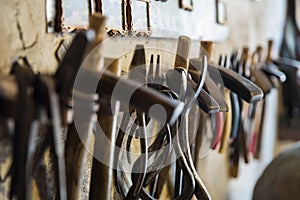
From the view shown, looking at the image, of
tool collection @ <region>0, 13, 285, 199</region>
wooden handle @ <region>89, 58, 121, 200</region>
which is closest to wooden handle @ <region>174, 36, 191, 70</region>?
tool collection @ <region>0, 13, 285, 199</region>

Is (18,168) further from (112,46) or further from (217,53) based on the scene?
(217,53)

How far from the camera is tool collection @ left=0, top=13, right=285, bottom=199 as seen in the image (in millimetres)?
446

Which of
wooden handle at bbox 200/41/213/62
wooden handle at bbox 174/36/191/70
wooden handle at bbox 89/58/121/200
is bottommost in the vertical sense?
wooden handle at bbox 89/58/121/200

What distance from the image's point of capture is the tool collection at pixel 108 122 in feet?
1.46

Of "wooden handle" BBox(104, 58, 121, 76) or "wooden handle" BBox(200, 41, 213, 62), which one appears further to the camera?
"wooden handle" BBox(200, 41, 213, 62)

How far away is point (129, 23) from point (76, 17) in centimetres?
13

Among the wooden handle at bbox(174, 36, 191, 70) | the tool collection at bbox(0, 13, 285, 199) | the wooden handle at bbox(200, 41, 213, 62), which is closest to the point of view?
the tool collection at bbox(0, 13, 285, 199)

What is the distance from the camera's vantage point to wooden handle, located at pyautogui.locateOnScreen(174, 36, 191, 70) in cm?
73

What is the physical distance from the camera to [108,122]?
0.61m

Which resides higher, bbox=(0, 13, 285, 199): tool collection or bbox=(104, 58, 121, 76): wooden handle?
bbox=(104, 58, 121, 76): wooden handle

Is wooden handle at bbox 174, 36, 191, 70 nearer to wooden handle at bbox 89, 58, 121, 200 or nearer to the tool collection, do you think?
the tool collection

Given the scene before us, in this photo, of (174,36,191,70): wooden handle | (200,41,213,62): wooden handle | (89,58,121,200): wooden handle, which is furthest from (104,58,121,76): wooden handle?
(200,41,213,62): wooden handle

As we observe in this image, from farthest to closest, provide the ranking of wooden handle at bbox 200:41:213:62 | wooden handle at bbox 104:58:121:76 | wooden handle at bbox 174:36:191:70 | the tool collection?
wooden handle at bbox 200:41:213:62 < wooden handle at bbox 174:36:191:70 < wooden handle at bbox 104:58:121:76 < the tool collection

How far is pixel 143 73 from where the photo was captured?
71 cm
